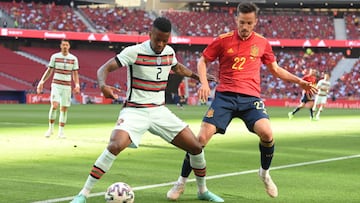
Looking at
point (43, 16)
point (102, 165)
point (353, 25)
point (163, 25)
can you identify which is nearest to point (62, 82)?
point (163, 25)

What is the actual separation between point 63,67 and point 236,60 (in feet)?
31.8

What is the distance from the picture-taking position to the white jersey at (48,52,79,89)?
17.8 metres

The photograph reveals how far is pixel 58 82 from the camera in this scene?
708 inches

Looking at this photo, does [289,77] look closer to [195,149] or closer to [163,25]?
[195,149]

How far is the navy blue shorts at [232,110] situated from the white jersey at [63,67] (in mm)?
9590

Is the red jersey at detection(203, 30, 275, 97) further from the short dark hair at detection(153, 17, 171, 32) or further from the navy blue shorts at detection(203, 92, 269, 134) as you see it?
the short dark hair at detection(153, 17, 171, 32)

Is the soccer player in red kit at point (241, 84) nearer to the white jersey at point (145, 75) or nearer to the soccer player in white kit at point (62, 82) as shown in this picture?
the white jersey at point (145, 75)

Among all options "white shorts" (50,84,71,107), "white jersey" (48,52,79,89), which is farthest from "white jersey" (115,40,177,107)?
"white shorts" (50,84,71,107)

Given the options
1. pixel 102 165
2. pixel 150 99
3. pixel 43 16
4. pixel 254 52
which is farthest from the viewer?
pixel 43 16

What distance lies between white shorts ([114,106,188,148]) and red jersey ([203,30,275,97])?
1.22m

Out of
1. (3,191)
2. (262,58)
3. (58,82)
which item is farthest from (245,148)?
(3,191)

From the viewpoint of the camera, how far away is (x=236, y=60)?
8945 millimetres

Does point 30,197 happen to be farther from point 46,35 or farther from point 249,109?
point 46,35

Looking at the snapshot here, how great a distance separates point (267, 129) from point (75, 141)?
30.1ft
